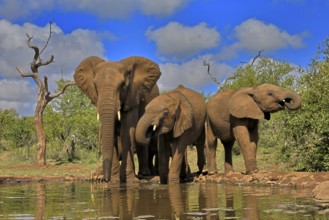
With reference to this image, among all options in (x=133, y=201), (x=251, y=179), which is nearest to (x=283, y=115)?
(x=251, y=179)

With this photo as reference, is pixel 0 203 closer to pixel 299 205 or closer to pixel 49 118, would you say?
pixel 299 205

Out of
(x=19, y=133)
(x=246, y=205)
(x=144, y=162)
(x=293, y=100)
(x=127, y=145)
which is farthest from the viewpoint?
(x=19, y=133)

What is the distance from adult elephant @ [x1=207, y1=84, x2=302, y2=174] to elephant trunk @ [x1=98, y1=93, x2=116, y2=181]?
392 cm

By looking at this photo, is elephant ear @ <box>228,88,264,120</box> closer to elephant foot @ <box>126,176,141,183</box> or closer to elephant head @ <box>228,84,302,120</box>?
elephant head @ <box>228,84,302,120</box>

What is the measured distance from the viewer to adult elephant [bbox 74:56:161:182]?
12.9 m

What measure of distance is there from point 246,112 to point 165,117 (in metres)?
2.79

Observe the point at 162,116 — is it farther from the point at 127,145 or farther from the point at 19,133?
the point at 19,133

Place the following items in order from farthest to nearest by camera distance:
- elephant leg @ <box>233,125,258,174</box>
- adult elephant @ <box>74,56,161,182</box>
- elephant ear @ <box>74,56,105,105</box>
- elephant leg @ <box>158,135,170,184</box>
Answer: elephant ear @ <box>74,56,105,105</box>
elephant leg @ <box>233,125,258,174</box>
elephant leg @ <box>158,135,170,184</box>
adult elephant @ <box>74,56,161,182</box>

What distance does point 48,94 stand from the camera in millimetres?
25750

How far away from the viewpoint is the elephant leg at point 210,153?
15.7m

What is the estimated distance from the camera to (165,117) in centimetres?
1316

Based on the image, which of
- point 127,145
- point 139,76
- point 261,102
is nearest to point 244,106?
point 261,102

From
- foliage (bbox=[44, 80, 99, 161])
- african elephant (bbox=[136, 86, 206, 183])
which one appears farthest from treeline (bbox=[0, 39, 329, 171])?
african elephant (bbox=[136, 86, 206, 183])

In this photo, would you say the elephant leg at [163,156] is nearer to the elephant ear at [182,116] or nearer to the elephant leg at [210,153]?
the elephant ear at [182,116]
